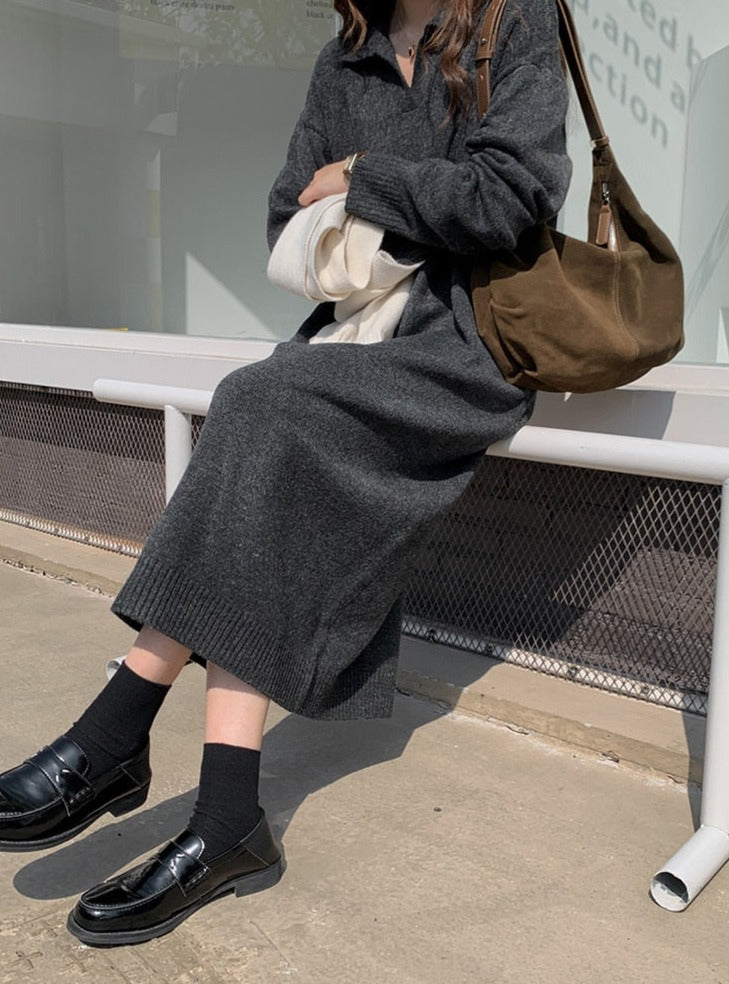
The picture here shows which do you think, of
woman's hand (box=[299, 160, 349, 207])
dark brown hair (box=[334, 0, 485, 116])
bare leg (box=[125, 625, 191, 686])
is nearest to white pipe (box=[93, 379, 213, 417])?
woman's hand (box=[299, 160, 349, 207])

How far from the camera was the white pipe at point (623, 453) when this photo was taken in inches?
74.2

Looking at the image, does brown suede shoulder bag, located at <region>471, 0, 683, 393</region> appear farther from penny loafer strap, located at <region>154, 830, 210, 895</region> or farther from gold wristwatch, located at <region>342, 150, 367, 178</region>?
penny loafer strap, located at <region>154, 830, 210, 895</region>

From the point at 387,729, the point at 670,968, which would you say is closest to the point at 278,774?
the point at 387,729

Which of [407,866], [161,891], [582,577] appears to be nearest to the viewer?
[161,891]

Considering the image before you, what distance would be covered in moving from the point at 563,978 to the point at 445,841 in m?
0.42

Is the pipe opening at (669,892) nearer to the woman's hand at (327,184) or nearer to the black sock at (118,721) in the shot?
the black sock at (118,721)

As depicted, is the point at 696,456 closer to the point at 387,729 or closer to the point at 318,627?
the point at 318,627

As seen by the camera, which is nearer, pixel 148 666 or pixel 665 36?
pixel 148 666

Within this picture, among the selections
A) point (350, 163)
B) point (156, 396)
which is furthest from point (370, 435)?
point (156, 396)

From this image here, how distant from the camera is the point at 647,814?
2102 mm

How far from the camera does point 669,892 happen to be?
180 cm

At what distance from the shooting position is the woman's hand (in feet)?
6.76

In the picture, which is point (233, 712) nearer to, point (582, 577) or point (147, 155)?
point (582, 577)

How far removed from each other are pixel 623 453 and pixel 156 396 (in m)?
1.24
